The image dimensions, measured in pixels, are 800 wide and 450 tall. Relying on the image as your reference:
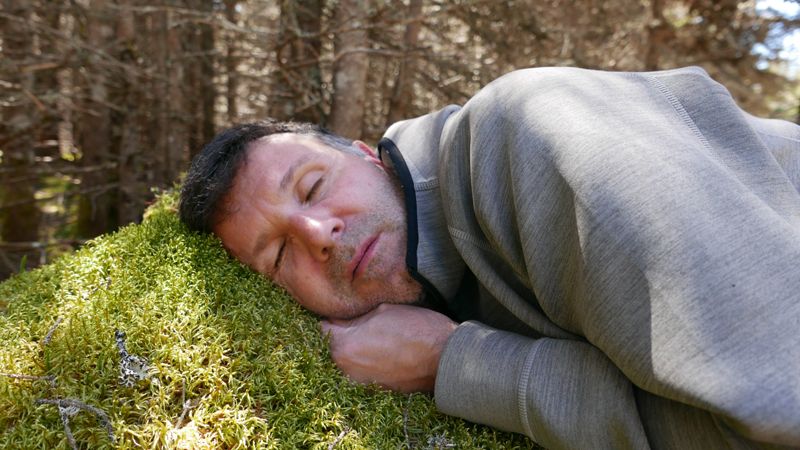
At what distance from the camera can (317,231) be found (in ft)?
6.81

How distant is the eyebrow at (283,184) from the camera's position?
2203 millimetres

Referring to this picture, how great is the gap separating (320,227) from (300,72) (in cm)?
274

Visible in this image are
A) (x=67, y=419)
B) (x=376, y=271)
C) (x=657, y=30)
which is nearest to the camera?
(x=67, y=419)

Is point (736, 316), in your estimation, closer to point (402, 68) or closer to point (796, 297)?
point (796, 297)

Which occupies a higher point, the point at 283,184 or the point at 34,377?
the point at 283,184

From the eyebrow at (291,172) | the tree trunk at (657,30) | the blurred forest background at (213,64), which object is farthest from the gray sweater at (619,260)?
the tree trunk at (657,30)

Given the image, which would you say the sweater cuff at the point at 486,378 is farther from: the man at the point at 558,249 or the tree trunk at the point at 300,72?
the tree trunk at the point at 300,72

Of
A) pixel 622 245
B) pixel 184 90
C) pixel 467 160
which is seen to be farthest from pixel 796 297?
pixel 184 90

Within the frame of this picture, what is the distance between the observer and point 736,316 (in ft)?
4.00

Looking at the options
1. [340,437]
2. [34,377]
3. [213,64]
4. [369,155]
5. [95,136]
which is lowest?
[95,136]

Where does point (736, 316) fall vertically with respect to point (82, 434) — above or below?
above

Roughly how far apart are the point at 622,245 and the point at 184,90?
4.93 metres

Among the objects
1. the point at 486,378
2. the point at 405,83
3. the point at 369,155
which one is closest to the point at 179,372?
the point at 486,378

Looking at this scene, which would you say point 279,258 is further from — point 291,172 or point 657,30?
point 657,30
